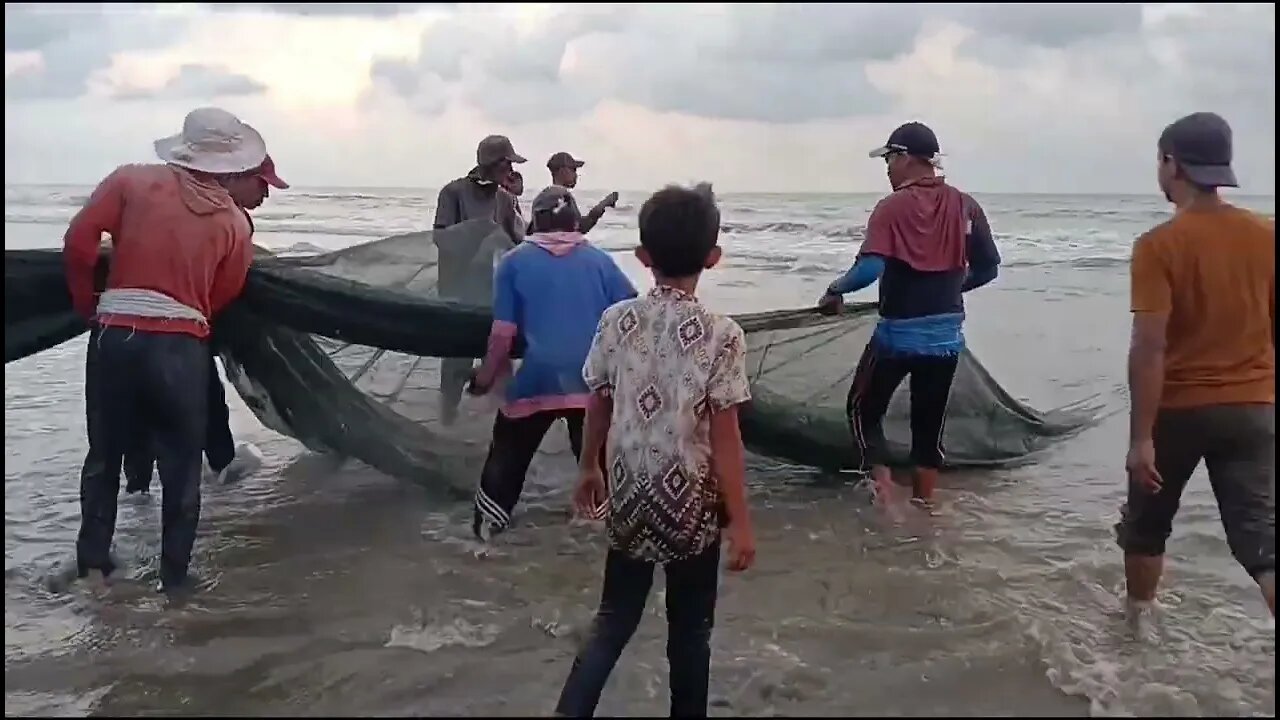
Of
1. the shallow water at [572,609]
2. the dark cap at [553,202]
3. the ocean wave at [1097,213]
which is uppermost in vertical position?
the dark cap at [553,202]

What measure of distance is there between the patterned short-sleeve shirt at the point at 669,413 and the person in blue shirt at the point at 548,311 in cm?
160

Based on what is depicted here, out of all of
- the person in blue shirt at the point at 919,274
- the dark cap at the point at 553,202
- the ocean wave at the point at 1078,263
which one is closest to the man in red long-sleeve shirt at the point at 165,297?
the dark cap at the point at 553,202

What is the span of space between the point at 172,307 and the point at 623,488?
203 centimetres

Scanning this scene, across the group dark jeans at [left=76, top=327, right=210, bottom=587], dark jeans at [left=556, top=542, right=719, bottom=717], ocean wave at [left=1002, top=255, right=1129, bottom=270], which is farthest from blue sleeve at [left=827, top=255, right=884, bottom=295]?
ocean wave at [left=1002, top=255, right=1129, bottom=270]

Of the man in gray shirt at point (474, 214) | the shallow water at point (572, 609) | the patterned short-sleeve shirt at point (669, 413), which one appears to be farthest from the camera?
the man in gray shirt at point (474, 214)

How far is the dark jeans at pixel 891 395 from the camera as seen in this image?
5.21m

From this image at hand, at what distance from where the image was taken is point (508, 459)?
15.6 feet

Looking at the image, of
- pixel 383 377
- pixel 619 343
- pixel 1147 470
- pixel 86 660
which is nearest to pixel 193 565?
pixel 86 660

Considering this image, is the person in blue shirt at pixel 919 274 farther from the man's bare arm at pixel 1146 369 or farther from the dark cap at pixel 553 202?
the man's bare arm at pixel 1146 369

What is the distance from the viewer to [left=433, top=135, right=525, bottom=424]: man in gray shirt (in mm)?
5418

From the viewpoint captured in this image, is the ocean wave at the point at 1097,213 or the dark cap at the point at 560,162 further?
the ocean wave at the point at 1097,213

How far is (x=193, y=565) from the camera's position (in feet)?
15.2

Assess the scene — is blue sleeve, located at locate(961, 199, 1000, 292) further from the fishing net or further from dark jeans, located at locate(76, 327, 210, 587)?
dark jeans, located at locate(76, 327, 210, 587)

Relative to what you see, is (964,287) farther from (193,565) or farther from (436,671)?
(193,565)
